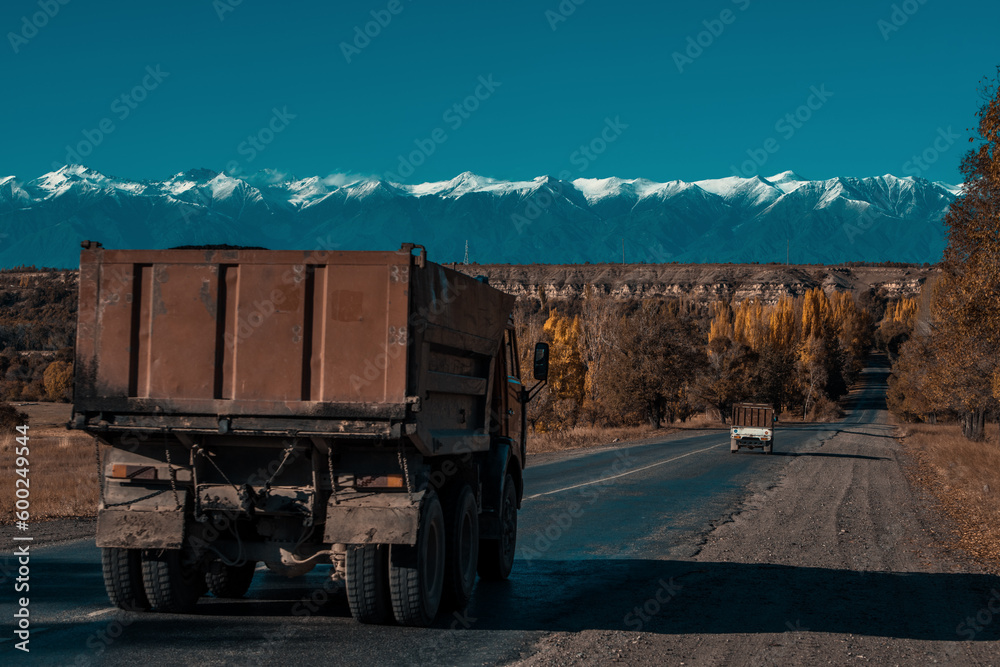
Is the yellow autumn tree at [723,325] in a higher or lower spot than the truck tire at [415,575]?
higher

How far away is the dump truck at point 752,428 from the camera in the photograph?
34.4m

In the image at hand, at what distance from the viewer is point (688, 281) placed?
17188 cm

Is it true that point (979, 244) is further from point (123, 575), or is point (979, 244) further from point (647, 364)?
point (647, 364)

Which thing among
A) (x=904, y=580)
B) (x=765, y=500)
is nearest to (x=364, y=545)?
(x=904, y=580)

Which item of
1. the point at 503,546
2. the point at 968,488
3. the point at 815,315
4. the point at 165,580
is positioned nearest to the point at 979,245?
the point at 968,488

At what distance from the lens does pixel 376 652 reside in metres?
6.14

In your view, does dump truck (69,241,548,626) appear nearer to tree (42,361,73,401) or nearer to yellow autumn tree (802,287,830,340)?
tree (42,361,73,401)

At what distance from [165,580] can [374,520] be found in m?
1.88

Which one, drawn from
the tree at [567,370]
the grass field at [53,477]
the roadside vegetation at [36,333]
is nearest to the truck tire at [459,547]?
the grass field at [53,477]

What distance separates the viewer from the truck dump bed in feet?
20.6

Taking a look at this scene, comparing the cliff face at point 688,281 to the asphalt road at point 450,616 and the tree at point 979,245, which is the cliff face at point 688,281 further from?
the asphalt road at point 450,616

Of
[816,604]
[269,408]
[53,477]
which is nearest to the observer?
[269,408]

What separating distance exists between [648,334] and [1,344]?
57651 mm

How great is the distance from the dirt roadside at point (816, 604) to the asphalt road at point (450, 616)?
0.10 metres
